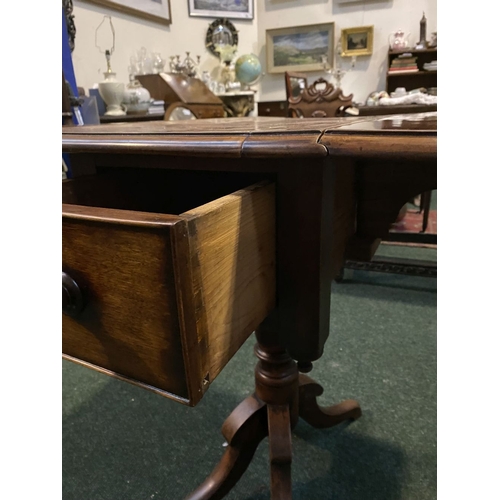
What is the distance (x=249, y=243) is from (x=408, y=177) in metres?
0.23

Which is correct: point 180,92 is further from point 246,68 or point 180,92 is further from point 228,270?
point 228,270

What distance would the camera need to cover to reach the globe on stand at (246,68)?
Answer: 371 centimetres

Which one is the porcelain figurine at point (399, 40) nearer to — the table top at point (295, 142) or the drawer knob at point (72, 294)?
the table top at point (295, 142)

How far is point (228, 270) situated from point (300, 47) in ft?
14.0

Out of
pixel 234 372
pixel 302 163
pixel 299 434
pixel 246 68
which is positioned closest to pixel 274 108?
pixel 246 68

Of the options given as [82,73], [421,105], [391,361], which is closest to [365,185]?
[391,361]

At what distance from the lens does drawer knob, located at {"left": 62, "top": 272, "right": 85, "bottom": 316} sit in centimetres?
36

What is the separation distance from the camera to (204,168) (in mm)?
483

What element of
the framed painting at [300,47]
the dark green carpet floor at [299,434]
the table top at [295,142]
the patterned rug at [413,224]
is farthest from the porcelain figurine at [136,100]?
the framed painting at [300,47]

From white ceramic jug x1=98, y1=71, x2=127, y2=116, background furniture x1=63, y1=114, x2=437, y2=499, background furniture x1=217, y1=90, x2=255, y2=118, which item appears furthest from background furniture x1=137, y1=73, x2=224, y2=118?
background furniture x1=63, y1=114, x2=437, y2=499

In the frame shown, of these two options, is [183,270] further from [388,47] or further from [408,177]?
[388,47]

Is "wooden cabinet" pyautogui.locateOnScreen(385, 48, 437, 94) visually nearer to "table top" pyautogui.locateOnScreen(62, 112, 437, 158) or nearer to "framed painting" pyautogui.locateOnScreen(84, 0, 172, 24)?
"framed painting" pyautogui.locateOnScreen(84, 0, 172, 24)

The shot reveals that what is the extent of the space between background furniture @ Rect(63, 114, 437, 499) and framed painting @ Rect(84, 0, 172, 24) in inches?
95.3

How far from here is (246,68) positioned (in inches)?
146
